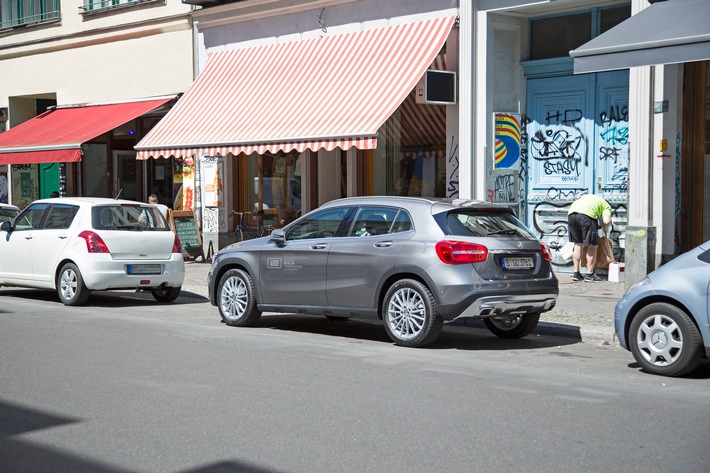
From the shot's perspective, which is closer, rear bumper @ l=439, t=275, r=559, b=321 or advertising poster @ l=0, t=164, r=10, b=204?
rear bumper @ l=439, t=275, r=559, b=321

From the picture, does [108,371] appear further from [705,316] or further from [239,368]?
[705,316]

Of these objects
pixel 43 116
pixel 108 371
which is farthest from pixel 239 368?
pixel 43 116

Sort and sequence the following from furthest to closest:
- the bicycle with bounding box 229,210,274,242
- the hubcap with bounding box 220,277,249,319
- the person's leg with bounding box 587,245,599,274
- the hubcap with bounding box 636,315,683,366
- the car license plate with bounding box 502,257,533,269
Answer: the bicycle with bounding box 229,210,274,242, the person's leg with bounding box 587,245,599,274, the hubcap with bounding box 220,277,249,319, the car license plate with bounding box 502,257,533,269, the hubcap with bounding box 636,315,683,366

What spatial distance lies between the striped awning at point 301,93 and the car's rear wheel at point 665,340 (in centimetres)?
764

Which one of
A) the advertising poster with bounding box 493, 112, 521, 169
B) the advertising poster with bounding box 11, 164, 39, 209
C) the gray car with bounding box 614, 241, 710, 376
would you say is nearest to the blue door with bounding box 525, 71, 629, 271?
the advertising poster with bounding box 493, 112, 521, 169

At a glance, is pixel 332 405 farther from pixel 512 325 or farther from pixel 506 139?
pixel 506 139

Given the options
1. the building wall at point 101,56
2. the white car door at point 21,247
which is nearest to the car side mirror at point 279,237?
the white car door at point 21,247

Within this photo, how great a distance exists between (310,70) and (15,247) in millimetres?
6800

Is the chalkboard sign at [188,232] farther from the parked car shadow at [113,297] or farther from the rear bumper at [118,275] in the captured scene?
the rear bumper at [118,275]

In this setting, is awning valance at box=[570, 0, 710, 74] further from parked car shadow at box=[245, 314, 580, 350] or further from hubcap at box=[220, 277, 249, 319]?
hubcap at box=[220, 277, 249, 319]

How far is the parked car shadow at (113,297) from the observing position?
Result: 584 inches

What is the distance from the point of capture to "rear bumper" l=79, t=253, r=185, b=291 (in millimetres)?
13695

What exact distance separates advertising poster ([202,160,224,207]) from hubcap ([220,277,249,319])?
1023 cm

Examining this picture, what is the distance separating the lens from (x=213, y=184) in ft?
72.6
